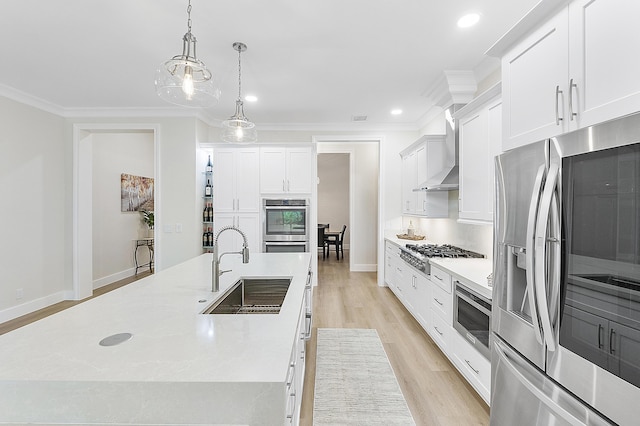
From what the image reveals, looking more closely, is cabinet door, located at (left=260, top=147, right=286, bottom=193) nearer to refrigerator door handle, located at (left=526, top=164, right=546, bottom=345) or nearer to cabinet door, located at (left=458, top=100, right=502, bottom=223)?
cabinet door, located at (left=458, top=100, right=502, bottom=223)

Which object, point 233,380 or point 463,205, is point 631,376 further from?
point 463,205

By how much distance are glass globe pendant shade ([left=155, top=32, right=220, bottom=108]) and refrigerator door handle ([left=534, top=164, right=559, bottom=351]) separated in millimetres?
1847

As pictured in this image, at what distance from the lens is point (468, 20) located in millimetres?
2359

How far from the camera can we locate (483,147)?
103 inches

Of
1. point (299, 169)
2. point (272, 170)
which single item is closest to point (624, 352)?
point (299, 169)

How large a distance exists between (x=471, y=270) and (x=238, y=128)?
97.4 inches

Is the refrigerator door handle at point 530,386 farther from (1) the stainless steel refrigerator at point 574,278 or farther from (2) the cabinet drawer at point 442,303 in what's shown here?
(2) the cabinet drawer at point 442,303

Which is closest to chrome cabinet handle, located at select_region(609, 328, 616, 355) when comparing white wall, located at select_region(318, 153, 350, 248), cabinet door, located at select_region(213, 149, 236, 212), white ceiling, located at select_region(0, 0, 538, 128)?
white ceiling, located at select_region(0, 0, 538, 128)

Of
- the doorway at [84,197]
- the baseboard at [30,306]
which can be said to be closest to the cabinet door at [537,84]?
the doorway at [84,197]

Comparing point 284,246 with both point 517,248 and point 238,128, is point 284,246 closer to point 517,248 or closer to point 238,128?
point 238,128

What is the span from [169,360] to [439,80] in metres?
3.65

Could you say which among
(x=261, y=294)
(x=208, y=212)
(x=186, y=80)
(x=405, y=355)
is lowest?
(x=405, y=355)

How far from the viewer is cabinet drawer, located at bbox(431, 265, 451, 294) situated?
102 inches

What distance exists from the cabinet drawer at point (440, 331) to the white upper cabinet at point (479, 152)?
3.14ft
